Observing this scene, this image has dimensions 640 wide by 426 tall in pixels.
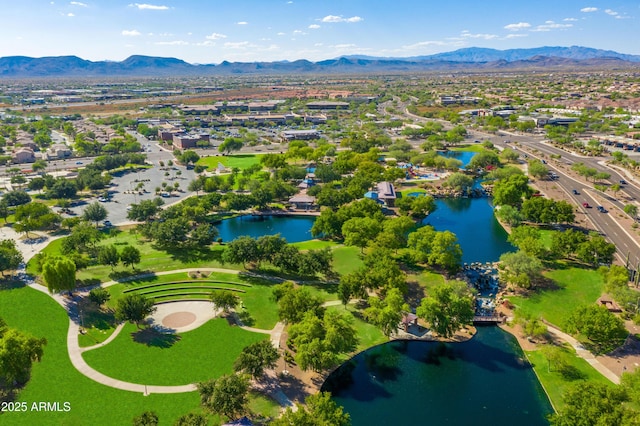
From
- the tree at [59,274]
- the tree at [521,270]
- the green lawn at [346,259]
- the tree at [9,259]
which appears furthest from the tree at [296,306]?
the tree at [9,259]

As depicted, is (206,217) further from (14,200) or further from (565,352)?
(565,352)

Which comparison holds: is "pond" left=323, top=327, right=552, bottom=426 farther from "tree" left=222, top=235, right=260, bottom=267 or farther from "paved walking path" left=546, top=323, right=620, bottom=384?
"tree" left=222, top=235, right=260, bottom=267

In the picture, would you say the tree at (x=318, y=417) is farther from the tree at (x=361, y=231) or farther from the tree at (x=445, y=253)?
the tree at (x=361, y=231)

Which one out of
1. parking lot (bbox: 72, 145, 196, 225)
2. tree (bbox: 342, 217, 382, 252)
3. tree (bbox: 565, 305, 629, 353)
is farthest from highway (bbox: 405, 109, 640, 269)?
parking lot (bbox: 72, 145, 196, 225)

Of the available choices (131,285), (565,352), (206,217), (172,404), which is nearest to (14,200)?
(206,217)

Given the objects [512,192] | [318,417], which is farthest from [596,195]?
[318,417]

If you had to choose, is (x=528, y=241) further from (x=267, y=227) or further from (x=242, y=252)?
(x=267, y=227)
